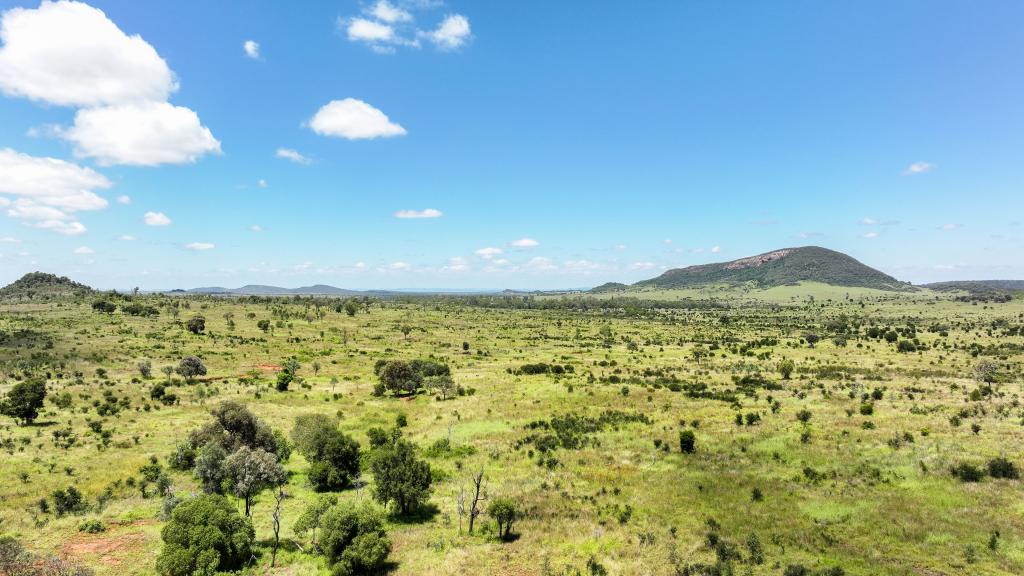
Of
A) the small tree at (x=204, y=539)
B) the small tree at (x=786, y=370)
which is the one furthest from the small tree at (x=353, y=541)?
the small tree at (x=786, y=370)

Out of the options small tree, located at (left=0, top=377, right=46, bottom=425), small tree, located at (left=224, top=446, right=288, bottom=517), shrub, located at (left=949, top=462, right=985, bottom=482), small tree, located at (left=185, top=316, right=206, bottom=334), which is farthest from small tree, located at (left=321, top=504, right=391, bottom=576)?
small tree, located at (left=185, top=316, right=206, bottom=334)

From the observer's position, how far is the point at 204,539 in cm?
2386

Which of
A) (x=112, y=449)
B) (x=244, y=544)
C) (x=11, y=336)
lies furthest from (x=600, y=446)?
(x=11, y=336)

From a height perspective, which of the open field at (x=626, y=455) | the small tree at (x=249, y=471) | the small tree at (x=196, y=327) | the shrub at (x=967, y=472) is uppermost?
the small tree at (x=196, y=327)

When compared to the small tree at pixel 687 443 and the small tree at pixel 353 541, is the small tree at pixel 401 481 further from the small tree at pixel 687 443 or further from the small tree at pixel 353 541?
the small tree at pixel 687 443

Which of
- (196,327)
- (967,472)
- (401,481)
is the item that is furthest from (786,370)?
(196,327)

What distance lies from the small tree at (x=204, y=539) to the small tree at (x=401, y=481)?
8.74m

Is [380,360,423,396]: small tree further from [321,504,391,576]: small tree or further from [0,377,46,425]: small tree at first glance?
[321,504,391,576]: small tree

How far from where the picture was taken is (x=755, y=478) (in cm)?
3662

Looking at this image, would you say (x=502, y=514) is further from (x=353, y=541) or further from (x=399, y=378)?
(x=399, y=378)

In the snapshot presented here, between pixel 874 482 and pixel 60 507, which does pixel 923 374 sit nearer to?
pixel 874 482

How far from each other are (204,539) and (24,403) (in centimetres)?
4739

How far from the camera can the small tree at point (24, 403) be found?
51438 mm

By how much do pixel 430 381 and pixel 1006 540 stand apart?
206ft
